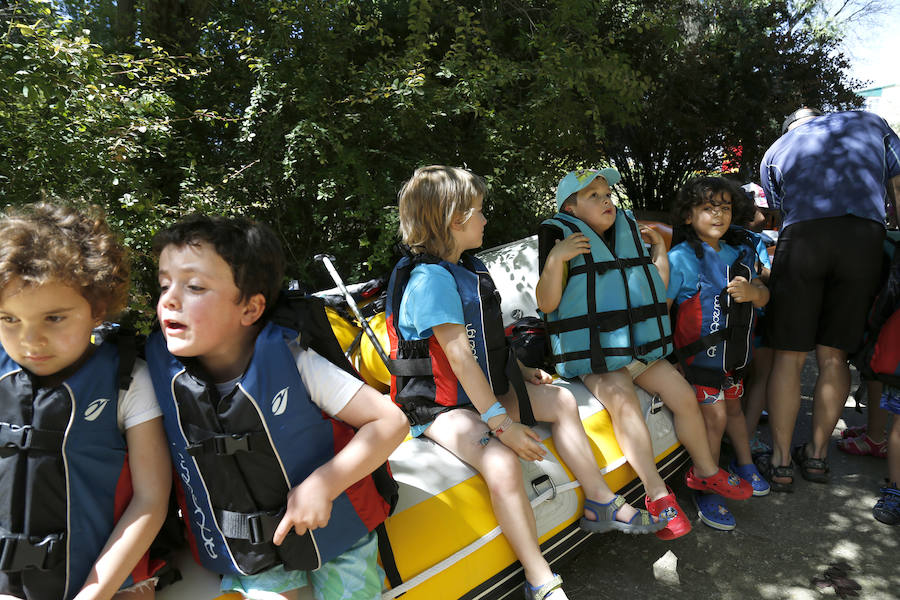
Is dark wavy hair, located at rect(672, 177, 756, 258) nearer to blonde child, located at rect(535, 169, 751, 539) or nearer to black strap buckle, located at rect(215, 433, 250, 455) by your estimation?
blonde child, located at rect(535, 169, 751, 539)

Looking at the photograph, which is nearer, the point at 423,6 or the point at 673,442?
the point at 673,442

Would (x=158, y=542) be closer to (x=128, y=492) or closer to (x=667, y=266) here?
(x=128, y=492)

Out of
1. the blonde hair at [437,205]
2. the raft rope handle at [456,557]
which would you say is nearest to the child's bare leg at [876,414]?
the raft rope handle at [456,557]

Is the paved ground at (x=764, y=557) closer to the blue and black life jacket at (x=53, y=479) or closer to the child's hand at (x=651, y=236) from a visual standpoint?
the child's hand at (x=651, y=236)

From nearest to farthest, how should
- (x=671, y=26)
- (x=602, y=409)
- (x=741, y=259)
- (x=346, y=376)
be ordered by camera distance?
(x=346, y=376) → (x=602, y=409) → (x=741, y=259) → (x=671, y=26)

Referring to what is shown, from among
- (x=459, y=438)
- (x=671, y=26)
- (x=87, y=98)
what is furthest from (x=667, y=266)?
(x=671, y=26)

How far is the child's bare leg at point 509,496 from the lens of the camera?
7.28 ft

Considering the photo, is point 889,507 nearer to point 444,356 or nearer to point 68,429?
point 444,356

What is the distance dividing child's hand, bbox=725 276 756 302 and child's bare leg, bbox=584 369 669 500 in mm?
732

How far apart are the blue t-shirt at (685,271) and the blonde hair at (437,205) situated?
1.28 m

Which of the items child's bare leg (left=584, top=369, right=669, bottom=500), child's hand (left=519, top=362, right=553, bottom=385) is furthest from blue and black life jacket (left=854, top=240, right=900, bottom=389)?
child's hand (left=519, top=362, right=553, bottom=385)

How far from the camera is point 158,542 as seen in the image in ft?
5.89

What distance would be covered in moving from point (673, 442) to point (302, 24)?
3.79m

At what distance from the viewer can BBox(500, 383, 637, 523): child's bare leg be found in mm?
2533
